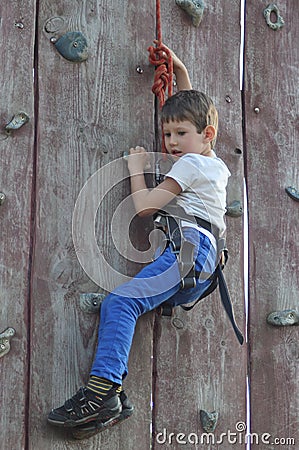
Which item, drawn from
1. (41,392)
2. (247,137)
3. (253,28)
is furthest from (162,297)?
(253,28)

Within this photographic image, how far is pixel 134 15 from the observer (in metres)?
4.05

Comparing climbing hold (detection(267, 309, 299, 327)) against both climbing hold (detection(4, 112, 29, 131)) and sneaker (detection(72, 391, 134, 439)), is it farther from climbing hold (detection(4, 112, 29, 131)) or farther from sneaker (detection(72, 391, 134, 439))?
climbing hold (detection(4, 112, 29, 131))

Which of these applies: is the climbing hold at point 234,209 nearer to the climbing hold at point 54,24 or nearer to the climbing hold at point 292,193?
the climbing hold at point 292,193

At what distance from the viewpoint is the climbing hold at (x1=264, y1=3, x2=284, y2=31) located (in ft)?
14.4

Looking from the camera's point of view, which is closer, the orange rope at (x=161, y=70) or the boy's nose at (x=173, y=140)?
the boy's nose at (x=173, y=140)

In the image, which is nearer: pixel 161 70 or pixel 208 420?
pixel 208 420

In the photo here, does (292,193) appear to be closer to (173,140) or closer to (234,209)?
(234,209)

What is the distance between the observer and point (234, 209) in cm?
402

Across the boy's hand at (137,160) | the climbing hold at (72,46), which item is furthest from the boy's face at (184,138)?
the climbing hold at (72,46)

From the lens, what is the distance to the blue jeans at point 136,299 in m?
3.38

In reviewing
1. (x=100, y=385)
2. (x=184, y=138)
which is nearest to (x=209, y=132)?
(x=184, y=138)

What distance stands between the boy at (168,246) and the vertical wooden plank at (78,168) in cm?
12

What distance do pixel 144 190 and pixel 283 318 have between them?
801 millimetres

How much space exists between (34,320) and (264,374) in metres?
1.00
